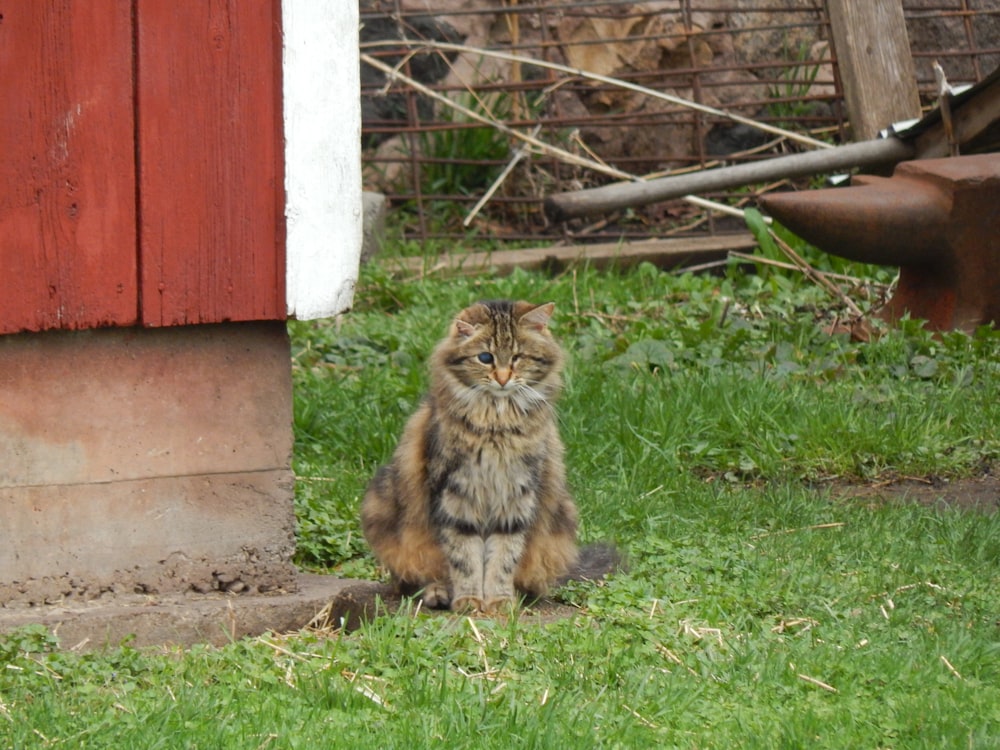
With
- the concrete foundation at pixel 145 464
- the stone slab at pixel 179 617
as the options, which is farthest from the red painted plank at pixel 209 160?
the stone slab at pixel 179 617

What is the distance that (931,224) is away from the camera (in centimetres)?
687

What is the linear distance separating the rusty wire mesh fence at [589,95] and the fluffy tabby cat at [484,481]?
196 inches

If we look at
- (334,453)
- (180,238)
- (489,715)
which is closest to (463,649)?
(489,715)

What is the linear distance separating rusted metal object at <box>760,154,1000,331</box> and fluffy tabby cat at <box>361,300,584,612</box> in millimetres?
2758

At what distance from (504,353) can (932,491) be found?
2.23 metres

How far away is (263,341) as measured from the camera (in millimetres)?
4172

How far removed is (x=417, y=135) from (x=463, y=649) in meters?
6.91

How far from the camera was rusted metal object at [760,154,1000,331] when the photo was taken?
6785 mm

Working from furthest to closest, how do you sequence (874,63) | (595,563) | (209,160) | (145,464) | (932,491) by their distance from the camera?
1. (874,63)
2. (932,491)
3. (595,563)
4. (145,464)
5. (209,160)

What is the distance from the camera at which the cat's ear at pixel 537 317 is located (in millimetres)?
4535

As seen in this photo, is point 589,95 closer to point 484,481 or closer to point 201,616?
point 484,481

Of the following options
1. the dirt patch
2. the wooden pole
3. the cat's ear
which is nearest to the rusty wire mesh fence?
the wooden pole

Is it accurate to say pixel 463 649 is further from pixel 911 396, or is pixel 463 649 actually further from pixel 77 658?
pixel 911 396

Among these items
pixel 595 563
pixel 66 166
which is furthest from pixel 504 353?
pixel 66 166
